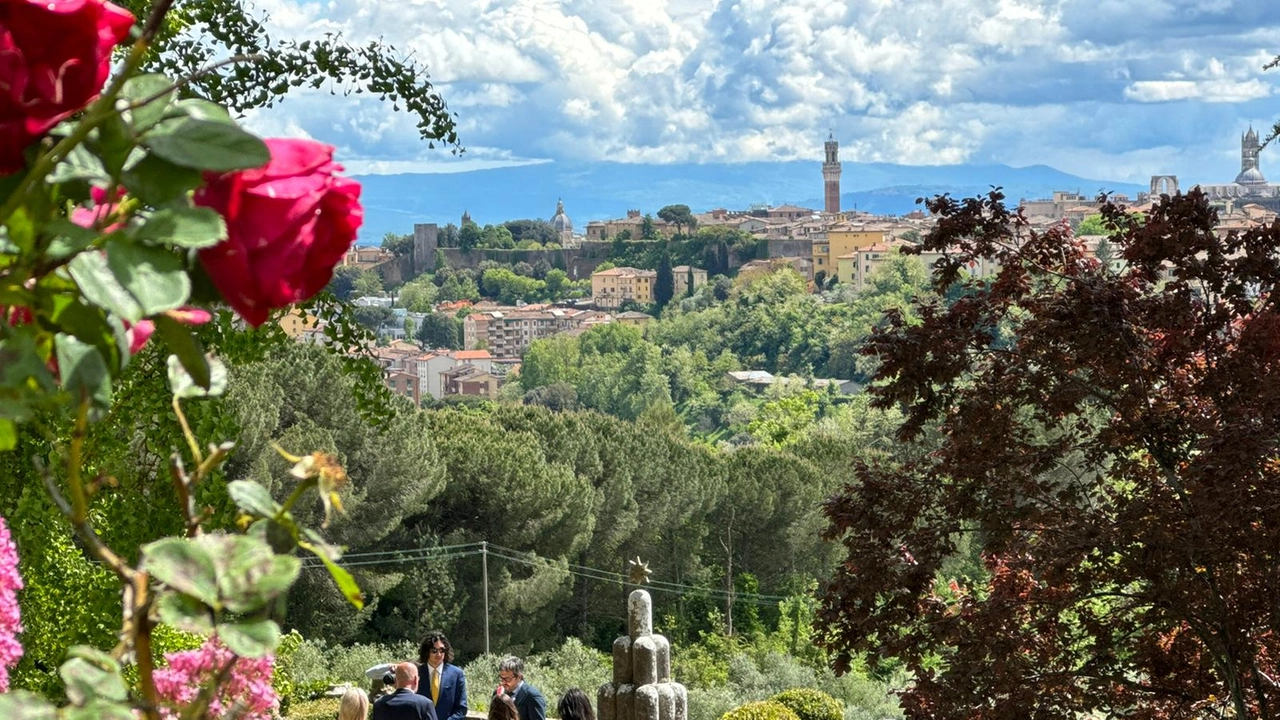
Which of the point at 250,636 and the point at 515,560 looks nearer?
the point at 250,636

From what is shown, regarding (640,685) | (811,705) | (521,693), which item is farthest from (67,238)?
(811,705)

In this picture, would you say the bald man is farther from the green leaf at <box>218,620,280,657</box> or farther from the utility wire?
the utility wire

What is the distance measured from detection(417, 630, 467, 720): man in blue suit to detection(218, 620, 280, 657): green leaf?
455 cm

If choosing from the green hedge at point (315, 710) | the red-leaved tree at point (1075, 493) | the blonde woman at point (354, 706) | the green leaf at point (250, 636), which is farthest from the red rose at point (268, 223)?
the green hedge at point (315, 710)

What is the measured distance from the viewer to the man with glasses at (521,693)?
530 cm

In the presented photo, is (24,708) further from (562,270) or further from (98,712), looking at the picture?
(562,270)

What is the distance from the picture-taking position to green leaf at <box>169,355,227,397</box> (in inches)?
23.6

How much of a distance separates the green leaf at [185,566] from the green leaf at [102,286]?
73 mm

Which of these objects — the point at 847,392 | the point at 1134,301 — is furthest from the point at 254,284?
the point at 847,392

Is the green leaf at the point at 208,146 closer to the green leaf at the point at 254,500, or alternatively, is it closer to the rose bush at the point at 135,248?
the rose bush at the point at 135,248

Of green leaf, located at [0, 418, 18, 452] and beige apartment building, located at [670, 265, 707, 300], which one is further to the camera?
beige apartment building, located at [670, 265, 707, 300]

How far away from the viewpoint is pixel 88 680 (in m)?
0.50

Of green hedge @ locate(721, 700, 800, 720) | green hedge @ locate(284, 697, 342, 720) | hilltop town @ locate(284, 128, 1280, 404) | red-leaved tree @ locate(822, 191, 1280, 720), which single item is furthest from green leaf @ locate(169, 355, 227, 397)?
hilltop town @ locate(284, 128, 1280, 404)

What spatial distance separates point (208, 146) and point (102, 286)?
56mm
